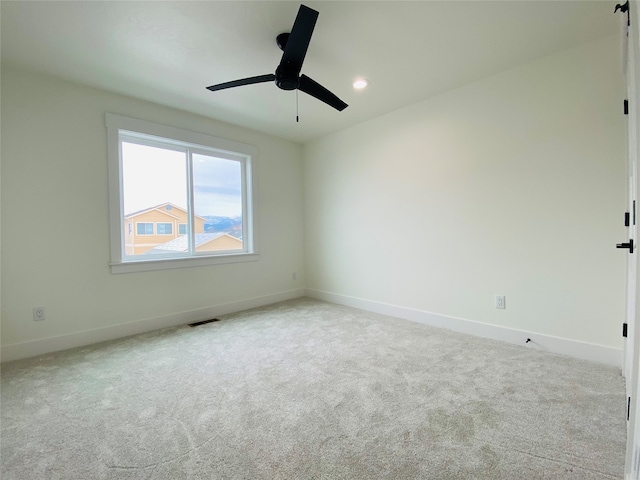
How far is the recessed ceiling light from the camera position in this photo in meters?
2.71

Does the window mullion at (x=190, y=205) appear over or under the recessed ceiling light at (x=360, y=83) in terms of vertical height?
under

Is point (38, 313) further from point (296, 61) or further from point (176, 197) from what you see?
point (296, 61)

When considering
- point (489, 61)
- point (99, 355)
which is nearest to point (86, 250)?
point (99, 355)

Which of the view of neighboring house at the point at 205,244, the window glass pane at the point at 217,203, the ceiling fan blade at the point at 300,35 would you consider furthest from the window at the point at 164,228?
the ceiling fan blade at the point at 300,35

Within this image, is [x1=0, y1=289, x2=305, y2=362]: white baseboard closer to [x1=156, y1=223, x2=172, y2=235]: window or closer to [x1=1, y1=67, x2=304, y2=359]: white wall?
[x1=1, y1=67, x2=304, y2=359]: white wall

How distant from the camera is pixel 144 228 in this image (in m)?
3.21

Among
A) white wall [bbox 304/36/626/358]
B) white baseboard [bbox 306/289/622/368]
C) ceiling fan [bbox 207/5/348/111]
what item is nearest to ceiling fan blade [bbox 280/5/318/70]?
ceiling fan [bbox 207/5/348/111]

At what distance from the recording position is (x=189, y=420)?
1.62 meters

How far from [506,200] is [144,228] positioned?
12.4ft

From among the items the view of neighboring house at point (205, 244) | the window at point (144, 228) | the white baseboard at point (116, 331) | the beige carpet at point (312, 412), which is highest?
the window at point (144, 228)

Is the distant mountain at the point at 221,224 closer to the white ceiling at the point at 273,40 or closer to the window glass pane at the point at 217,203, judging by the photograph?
the window glass pane at the point at 217,203

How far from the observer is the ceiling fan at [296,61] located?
1.61m

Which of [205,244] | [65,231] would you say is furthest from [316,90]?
[65,231]

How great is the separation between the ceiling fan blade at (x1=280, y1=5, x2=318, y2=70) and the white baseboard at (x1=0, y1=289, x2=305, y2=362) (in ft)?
9.61
